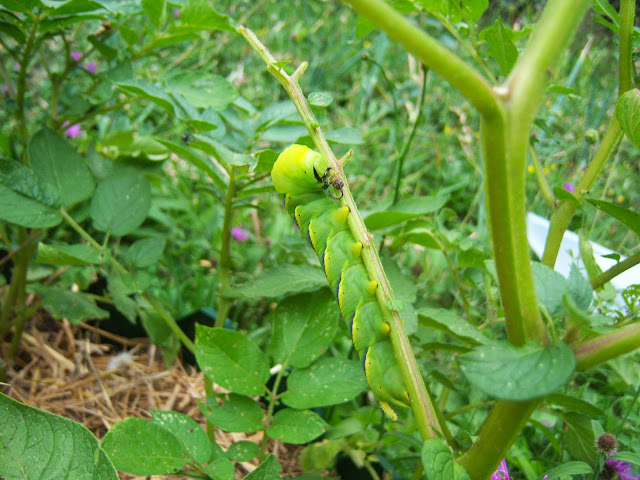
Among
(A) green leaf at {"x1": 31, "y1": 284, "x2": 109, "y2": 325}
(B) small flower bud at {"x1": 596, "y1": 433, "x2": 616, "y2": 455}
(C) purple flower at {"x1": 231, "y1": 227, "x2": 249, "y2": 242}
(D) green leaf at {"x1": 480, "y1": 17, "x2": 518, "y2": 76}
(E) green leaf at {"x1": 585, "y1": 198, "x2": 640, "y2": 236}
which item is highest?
(D) green leaf at {"x1": 480, "y1": 17, "x2": 518, "y2": 76}

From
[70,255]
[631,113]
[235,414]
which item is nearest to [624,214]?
[631,113]

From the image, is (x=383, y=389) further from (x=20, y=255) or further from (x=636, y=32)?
(x=20, y=255)

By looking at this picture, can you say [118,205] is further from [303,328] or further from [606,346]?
[606,346]

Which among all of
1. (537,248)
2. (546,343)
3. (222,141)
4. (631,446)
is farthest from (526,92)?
(537,248)

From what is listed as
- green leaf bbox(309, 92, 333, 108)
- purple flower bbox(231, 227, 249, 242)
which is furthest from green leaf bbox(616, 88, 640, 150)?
purple flower bbox(231, 227, 249, 242)

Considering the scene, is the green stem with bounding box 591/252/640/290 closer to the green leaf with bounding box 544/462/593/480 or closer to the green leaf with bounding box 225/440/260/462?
the green leaf with bounding box 544/462/593/480
